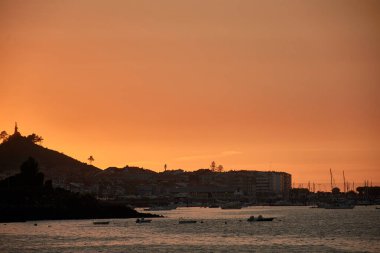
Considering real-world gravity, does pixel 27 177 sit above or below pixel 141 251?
above

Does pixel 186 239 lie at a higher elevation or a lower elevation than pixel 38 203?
lower

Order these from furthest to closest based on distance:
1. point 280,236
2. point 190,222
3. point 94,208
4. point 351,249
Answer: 1. point 94,208
2. point 190,222
3. point 280,236
4. point 351,249

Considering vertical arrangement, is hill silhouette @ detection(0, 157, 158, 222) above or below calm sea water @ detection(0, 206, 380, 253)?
above

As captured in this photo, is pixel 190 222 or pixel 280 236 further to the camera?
pixel 190 222

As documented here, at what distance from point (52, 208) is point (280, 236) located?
75.1m

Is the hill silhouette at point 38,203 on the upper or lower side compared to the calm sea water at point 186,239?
upper

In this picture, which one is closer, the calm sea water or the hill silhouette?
the calm sea water

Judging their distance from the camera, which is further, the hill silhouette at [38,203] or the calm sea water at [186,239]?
the hill silhouette at [38,203]

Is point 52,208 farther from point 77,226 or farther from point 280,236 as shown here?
point 280,236

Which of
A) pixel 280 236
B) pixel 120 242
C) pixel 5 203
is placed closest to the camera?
pixel 120 242

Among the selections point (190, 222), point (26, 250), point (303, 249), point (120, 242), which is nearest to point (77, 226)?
point (190, 222)

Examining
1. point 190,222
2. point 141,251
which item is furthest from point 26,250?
point 190,222

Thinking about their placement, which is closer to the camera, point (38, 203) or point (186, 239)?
point (186, 239)

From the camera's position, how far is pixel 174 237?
12256 centimetres
